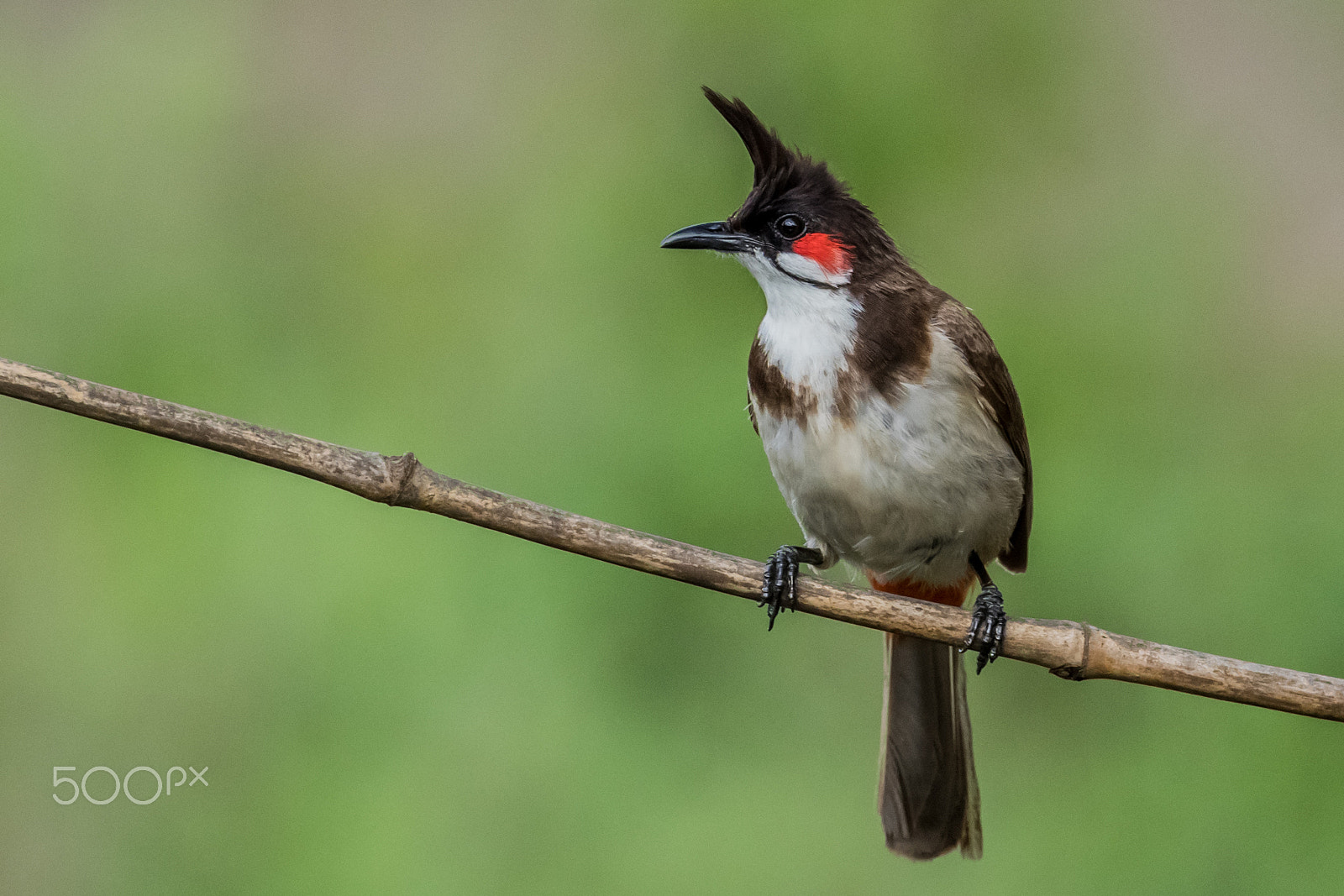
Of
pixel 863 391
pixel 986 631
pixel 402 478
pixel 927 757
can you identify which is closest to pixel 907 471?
pixel 863 391

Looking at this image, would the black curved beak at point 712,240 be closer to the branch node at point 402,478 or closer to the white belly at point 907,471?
the white belly at point 907,471

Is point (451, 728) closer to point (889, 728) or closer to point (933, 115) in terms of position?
point (889, 728)

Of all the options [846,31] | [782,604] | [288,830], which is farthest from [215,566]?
[846,31]

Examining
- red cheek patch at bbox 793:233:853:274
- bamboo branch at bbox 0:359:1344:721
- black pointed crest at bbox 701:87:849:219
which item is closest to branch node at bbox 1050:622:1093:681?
bamboo branch at bbox 0:359:1344:721

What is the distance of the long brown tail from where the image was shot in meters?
1.92

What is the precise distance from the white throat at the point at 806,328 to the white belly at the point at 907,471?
0.05 metres

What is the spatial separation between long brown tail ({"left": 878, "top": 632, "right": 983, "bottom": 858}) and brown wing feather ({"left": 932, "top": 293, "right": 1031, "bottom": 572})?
23cm

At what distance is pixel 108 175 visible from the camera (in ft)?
8.49

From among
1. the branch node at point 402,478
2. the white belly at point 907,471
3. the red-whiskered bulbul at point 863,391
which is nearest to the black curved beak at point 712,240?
the red-whiskered bulbul at point 863,391

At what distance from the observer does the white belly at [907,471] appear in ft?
5.46

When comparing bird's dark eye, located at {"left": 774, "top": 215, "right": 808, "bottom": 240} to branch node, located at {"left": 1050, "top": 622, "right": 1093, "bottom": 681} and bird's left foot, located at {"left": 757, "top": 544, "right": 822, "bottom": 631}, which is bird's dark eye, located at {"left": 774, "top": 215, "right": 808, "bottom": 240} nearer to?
bird's left foot, located at {"left": 757, "top": 544, "right": 822, "bottom": 631}

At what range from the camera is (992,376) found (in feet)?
5.95

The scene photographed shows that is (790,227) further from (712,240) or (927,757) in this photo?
(927,757)

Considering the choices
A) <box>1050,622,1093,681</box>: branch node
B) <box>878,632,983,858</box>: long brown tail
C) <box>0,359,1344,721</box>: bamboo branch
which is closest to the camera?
<box>0,359,1344,721</box>: bamboo branch
